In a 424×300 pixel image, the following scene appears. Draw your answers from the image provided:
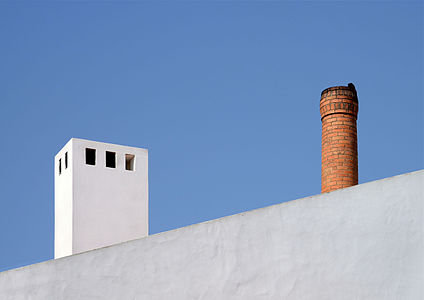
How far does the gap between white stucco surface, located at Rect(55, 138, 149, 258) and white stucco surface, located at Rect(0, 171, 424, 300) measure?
6.07 m

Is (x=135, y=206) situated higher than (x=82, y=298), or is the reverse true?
(x=135, y=206)

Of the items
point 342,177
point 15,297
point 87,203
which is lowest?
point 15,297

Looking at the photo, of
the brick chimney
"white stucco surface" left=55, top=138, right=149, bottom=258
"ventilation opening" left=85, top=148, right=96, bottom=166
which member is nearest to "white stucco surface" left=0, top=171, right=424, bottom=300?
the brick chimney

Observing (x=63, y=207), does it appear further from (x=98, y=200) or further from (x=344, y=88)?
(x=344, y=88)

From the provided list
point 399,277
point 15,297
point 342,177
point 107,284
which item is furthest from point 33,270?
point 342,177

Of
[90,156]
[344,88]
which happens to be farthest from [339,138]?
[90,156]

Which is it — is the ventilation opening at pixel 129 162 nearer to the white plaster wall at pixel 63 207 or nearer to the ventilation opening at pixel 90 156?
the ventilation opening at pixel 90 156

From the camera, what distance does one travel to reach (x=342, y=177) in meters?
8.42

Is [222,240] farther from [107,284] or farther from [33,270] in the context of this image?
[33,270]

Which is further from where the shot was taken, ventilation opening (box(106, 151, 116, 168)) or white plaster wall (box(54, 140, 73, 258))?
ventilation opening (box(106, 151, 116, 168))

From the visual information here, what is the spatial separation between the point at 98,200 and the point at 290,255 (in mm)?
6767

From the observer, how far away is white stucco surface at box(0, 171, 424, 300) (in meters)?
5.48

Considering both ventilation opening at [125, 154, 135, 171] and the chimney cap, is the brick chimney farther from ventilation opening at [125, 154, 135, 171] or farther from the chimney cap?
ventilation opening at [125, 154, 135, 171]

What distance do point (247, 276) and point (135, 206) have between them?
672 cm
